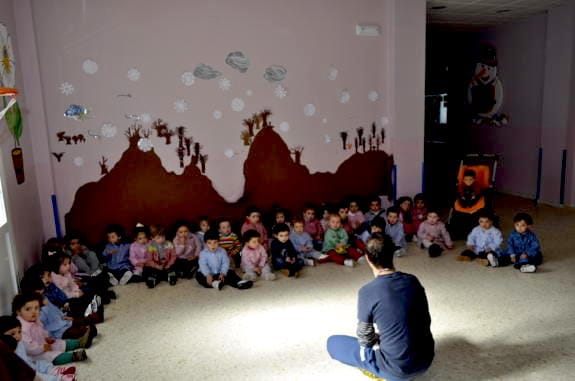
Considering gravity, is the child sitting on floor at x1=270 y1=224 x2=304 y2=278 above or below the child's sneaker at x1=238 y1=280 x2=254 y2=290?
above

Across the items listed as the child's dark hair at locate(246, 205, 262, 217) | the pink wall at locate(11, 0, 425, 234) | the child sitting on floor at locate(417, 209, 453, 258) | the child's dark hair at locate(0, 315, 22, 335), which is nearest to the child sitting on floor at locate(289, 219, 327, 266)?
the child's dark hair at locate(246, 205, 262, 217)

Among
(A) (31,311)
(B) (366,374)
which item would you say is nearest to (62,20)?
(A) (31,311)

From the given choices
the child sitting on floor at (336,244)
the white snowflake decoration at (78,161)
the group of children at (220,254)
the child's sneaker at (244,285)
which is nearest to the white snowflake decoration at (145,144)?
the white snowflake decoration at (78,161)

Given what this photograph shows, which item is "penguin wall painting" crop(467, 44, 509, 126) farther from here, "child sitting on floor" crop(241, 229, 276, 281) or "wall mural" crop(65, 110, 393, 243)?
"child sitting on floor" crop(241, 229, 276, 281)

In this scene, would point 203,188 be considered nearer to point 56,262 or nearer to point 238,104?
point 238,104

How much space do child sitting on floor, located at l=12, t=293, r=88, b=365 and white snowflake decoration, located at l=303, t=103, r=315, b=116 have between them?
3898 millimetres

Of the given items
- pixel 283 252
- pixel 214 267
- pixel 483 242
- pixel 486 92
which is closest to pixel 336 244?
pixel 283 252

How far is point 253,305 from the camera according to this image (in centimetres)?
421

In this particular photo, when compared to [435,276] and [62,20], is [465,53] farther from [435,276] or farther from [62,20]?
[62,20]

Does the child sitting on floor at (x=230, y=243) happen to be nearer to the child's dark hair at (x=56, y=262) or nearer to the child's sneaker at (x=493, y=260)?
the child's dark hair at (x=56, y=262)

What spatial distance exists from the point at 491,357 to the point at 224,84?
413 centimetres

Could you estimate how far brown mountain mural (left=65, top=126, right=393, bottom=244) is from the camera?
5.46m

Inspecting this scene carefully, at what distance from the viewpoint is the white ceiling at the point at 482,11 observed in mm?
6754

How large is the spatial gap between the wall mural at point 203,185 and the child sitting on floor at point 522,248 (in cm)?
209
